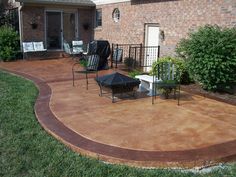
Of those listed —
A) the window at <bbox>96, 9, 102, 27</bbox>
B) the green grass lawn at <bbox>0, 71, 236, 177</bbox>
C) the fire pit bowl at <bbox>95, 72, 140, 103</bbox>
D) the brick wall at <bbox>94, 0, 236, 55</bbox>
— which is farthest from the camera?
the window at <bbox>96, 9, 102, 27</bbox>

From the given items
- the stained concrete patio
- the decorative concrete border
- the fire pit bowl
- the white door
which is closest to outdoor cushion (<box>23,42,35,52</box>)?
the white door

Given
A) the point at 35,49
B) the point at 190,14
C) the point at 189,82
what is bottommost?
the point at 189,82

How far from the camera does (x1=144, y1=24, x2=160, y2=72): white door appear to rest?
11.0 meters

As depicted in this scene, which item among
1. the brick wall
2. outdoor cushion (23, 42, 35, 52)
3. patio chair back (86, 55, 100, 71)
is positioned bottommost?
patio chair back (86, 55, 100, 71)

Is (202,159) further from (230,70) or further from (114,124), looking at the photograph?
(230,70)

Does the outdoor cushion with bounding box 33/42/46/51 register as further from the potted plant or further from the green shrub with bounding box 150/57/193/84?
the potted plant

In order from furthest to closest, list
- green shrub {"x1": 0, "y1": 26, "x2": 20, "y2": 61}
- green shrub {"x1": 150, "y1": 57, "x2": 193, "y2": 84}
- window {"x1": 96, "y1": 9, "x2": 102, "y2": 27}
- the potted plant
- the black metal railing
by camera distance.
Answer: window {"x1": 96, "y1": 9, "x2": 102, "y2": 27} < green shrub {"x1": 0, "y1": 26, "x2": 20, "y2": 61} < the black metal railing < green shrub {"x1": 150, "y1": 57, "x2": 193, "y2": 84} < the potted plant

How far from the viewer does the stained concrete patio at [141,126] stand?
416 centimetres

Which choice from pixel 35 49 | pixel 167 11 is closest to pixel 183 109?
pixel 167 11

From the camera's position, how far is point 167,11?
10.2m

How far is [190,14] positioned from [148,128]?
5.47 meters

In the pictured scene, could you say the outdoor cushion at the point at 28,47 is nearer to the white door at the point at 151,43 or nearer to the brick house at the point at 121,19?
the brick house at the point at 121,19

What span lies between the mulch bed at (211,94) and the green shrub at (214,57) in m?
0.18

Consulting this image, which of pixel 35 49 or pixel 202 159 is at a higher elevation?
pixel 35 49
